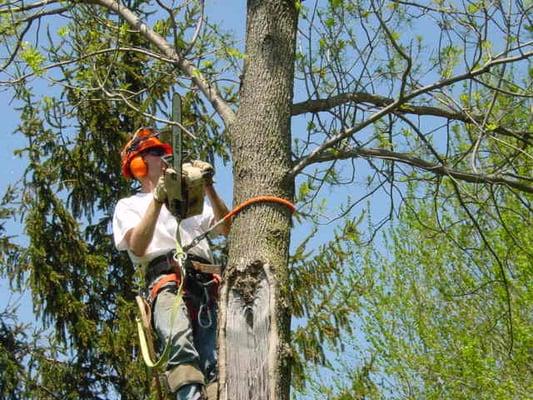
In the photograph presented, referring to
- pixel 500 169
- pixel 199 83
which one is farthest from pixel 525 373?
pixel 199 83

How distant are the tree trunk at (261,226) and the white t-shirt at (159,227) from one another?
2.11 feet

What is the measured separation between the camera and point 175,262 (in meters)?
5.20

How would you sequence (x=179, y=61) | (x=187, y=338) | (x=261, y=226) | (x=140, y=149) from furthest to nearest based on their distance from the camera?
(x=140, y=149)
(x=179, y=61)
(x=187, y=338)
(x=261, y=226)

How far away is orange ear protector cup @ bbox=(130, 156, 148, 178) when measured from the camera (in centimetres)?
550

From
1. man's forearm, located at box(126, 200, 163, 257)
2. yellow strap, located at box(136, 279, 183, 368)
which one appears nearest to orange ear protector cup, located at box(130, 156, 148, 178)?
man's forearm, located at box(126, 200, 163, 257)

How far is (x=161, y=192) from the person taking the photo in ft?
15.9

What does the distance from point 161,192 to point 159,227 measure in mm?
470

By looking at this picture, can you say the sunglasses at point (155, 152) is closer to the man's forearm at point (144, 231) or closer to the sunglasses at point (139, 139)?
the sunglasses at point (139, 139)

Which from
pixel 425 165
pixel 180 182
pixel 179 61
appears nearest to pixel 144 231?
pixel 180 182

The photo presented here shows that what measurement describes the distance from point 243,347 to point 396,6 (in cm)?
207

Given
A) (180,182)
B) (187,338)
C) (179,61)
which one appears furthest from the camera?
(179,61)

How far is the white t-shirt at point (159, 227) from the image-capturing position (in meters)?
5.25

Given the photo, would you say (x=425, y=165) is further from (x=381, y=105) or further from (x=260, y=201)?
(x=260, y=201)

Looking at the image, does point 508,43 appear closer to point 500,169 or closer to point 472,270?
point 500,169
